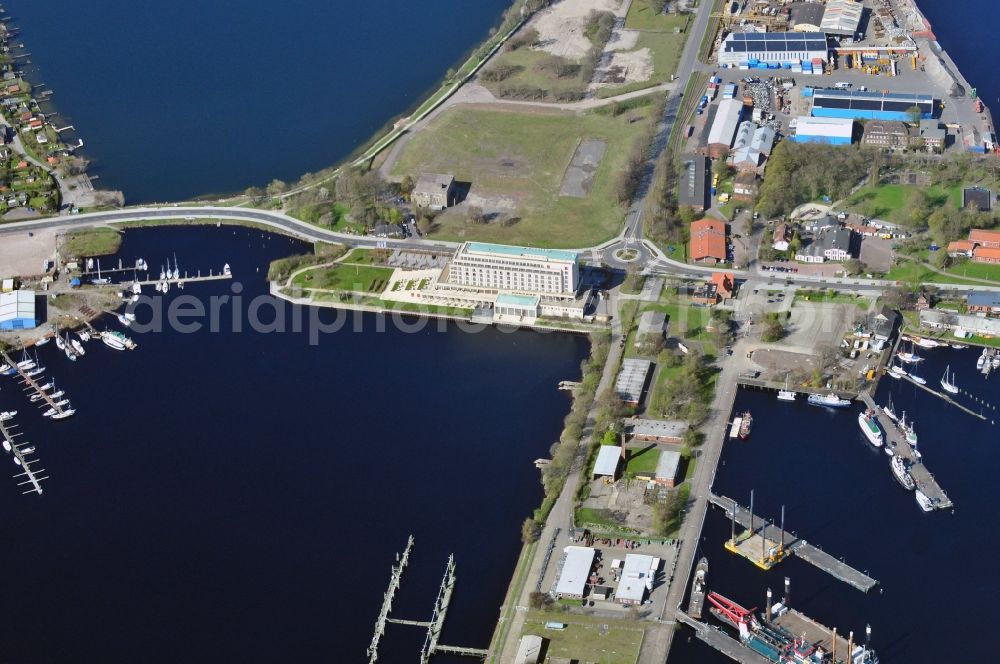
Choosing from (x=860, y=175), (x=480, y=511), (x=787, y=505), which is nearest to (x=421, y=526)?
(x=480, y=511)

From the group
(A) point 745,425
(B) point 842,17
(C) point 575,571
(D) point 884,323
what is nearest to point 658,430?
(A) point 745,425

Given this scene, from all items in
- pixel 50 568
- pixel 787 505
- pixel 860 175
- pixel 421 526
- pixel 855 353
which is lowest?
pixel 50 568

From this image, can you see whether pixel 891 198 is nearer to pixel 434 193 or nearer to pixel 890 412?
pixel 890 412

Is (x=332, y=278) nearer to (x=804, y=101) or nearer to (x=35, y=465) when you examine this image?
(x=35, y=465)

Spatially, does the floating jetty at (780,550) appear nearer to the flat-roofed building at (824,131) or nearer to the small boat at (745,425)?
the small boat at (745,425)

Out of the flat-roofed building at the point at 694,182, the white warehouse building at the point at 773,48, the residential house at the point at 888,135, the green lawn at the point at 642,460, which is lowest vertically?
the green lawn at the point at 642,460

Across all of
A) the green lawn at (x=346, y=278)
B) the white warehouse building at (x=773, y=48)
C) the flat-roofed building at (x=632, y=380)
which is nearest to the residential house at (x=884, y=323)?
the flat-roofed building at (x=632, y=380)
